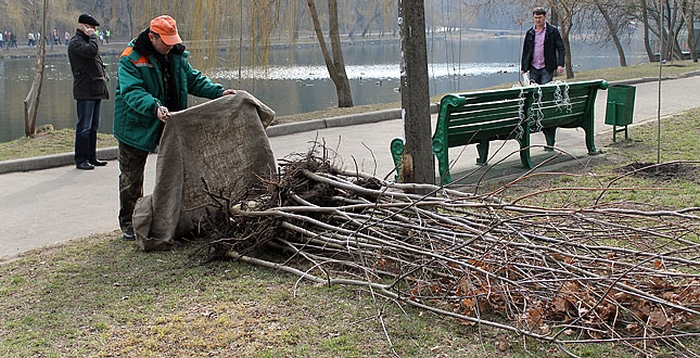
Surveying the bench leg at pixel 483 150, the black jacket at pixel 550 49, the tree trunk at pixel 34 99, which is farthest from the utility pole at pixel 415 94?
the tree trunk at pixel 34 99

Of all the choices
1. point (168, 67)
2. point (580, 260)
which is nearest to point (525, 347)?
point (580, 260)

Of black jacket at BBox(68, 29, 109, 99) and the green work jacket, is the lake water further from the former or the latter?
the green work jacket

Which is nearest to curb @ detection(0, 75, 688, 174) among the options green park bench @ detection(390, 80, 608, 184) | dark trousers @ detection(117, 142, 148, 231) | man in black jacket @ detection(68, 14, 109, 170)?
man in black jacket @ detection(68, 14, 109, 170)

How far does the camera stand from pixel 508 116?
837 centimetres

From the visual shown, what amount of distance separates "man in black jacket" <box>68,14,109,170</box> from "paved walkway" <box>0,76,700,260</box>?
259 millimetres

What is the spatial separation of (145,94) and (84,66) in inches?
179

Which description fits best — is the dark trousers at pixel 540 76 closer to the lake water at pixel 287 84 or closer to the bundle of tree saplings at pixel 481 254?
the bundle of tree saplings at pixel 481 254

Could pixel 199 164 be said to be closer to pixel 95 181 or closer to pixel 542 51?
pixel 95 181

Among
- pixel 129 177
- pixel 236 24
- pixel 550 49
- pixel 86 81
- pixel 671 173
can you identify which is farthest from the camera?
pixel 236 24

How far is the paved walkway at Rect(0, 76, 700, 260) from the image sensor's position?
682 centimetres

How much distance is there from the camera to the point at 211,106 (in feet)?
19.2

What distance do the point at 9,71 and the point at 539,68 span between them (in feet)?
117

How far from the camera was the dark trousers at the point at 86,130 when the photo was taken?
9648 mm

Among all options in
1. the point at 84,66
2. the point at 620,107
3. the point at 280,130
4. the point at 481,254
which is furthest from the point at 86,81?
the point at 481,254
